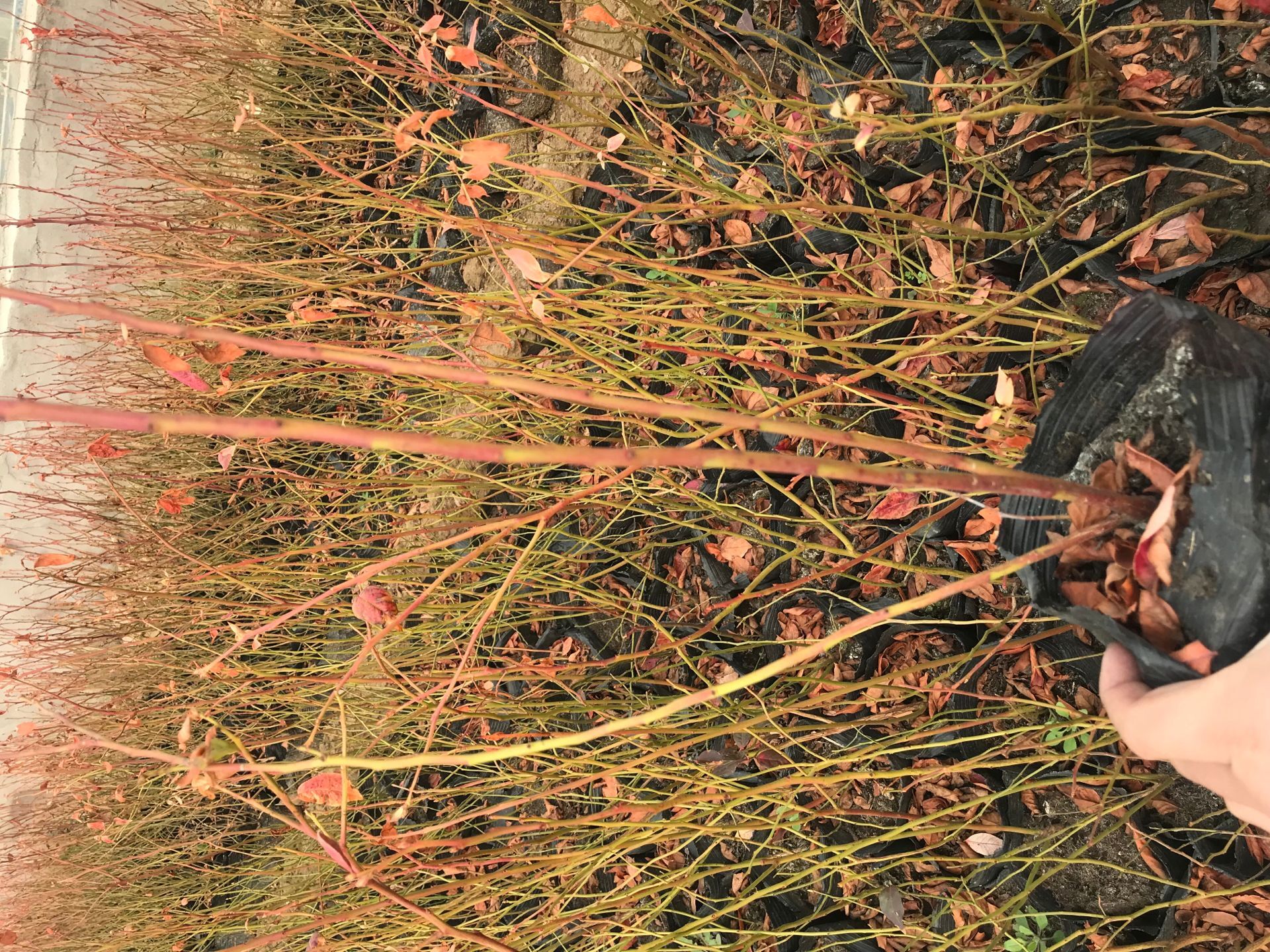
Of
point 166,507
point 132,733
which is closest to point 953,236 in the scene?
point 166,507

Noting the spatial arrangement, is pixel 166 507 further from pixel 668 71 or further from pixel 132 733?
pixel 668 71

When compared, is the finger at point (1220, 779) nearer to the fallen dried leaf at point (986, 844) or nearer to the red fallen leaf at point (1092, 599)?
the red fallen leaf at point (1092, 599)

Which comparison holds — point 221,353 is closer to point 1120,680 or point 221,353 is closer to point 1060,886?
point 1120,680

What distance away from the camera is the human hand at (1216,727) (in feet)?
1.75

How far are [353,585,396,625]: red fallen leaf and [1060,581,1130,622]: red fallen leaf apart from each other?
0.89 meters

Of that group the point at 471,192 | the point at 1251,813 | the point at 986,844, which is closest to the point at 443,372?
the point at 1251,813

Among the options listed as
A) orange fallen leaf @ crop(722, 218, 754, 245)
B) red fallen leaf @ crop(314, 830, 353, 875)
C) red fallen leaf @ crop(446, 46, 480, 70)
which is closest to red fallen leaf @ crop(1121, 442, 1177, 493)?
red fallen leaf @ crop(314, 830, 353, 875)

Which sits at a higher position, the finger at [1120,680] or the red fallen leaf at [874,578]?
the finger at [1120,680]

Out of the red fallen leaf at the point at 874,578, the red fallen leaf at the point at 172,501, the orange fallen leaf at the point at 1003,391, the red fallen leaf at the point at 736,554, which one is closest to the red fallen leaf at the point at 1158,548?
the orange fallen leaf at the point at 1003,391

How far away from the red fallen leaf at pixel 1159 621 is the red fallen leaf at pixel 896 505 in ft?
2.19

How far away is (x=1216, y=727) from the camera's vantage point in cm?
56

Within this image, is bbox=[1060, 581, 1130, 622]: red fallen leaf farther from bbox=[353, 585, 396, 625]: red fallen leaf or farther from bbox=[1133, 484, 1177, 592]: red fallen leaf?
bbox=[353, 585, 396, 625]: red fallen leaf

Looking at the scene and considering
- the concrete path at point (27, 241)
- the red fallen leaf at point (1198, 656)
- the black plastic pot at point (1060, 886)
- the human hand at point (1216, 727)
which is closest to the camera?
the human hand at point (1216, 727)

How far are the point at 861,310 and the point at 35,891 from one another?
10.3ft
